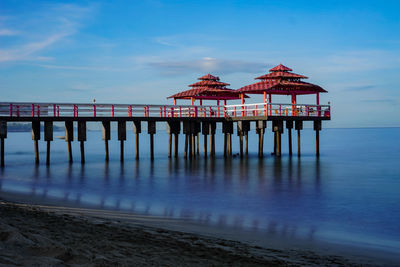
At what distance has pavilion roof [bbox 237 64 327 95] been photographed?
28.0 m

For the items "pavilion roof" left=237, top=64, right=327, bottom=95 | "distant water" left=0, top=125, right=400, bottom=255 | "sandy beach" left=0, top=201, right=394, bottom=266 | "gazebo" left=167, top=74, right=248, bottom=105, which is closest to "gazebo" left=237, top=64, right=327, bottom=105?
"pavilion roof" left=237, top=64, right=327, bottom=95

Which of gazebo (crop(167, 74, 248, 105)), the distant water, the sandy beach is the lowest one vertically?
the distant water

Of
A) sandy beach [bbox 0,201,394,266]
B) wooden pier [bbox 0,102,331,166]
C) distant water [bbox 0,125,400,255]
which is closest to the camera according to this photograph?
sandy beach [bbox 0,201,394,266]

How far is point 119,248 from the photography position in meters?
6.39

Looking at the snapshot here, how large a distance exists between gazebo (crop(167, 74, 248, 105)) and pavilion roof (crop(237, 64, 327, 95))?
2278 mm

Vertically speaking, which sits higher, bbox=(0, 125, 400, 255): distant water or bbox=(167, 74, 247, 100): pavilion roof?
bbox=(167, 74, 247, 100): pavilion roof

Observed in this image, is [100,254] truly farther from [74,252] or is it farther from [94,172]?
[94,172]

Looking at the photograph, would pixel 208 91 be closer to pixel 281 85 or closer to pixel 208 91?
pixel 208 91

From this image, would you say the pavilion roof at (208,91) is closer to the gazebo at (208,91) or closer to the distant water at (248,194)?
the gazebo at (208,91)

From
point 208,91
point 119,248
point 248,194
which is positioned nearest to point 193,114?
point 208,91

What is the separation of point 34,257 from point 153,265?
1.42 m

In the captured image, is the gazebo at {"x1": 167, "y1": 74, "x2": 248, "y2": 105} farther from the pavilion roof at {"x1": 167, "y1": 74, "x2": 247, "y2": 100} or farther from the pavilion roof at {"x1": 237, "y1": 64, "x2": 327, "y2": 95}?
the pavilion roof at {"x1": 237, "y1": 64, "x2": 327, "y2": 95}

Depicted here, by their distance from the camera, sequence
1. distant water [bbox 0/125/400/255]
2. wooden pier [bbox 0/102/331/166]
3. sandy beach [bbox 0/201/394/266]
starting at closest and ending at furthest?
sandy beach [bbox 0/201/394/266] < distant water [bbox 0/125/400/255] < wooden pier [bbox 0/102/331/166]

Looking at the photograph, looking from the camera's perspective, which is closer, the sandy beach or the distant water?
the sandy beach
